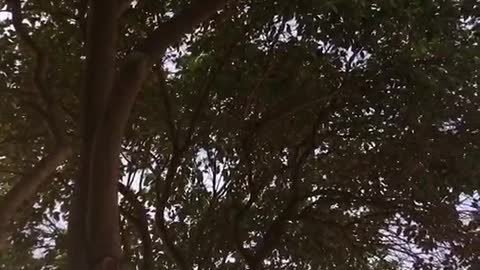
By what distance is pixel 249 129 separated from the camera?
6.21 m

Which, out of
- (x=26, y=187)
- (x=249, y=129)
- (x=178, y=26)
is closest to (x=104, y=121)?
(x=178, y=26)

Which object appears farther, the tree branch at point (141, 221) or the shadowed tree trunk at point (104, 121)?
the tree branch at point (141, 221)

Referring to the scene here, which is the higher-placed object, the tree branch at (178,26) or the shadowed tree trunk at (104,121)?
the tree branch at (178,26)

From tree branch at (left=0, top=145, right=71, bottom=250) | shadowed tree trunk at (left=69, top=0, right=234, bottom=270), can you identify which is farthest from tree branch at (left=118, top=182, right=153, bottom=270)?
shadowed tree trunk at (left=69, top=0, right=234, bottom=270)

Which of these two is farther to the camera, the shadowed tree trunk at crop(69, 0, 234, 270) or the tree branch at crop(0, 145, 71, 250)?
the tree branch at crop(0, 145, 71, 250)

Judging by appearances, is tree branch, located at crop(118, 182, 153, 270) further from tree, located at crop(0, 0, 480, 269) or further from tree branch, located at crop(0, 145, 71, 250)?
tree branch, located at crop(0, 145, 71, 250)

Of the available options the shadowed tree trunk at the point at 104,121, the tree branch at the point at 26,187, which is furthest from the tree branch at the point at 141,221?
Result: the shadowed tree trunk at the point at 104,121

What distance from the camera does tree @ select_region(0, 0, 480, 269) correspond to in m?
5.11

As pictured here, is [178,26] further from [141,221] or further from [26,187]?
[141,221]

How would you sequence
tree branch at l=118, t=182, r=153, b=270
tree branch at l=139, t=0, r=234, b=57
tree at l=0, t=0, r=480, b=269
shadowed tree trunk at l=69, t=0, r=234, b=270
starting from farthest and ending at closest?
tree branch at l=118, t=182, r=153, b=270
tree at l=0, t=0, r=480, b=269
tree branch at l=139, t=0, r=234, b=57
shadowed tree trunk at l=69, t=0, r=234, b=270

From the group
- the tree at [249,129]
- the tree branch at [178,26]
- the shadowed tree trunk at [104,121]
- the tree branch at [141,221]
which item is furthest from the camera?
the tree branch at [141,221]

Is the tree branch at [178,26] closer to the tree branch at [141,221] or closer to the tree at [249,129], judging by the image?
the tree at [249,129]

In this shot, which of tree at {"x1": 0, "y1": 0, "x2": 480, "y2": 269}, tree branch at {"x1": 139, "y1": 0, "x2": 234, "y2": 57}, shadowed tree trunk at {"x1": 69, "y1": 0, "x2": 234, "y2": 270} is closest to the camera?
shadowed tree trunk at {"x1": 69, "y1": 0, "x2": 234, "y2": 270}

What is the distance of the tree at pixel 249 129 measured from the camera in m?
5.11
